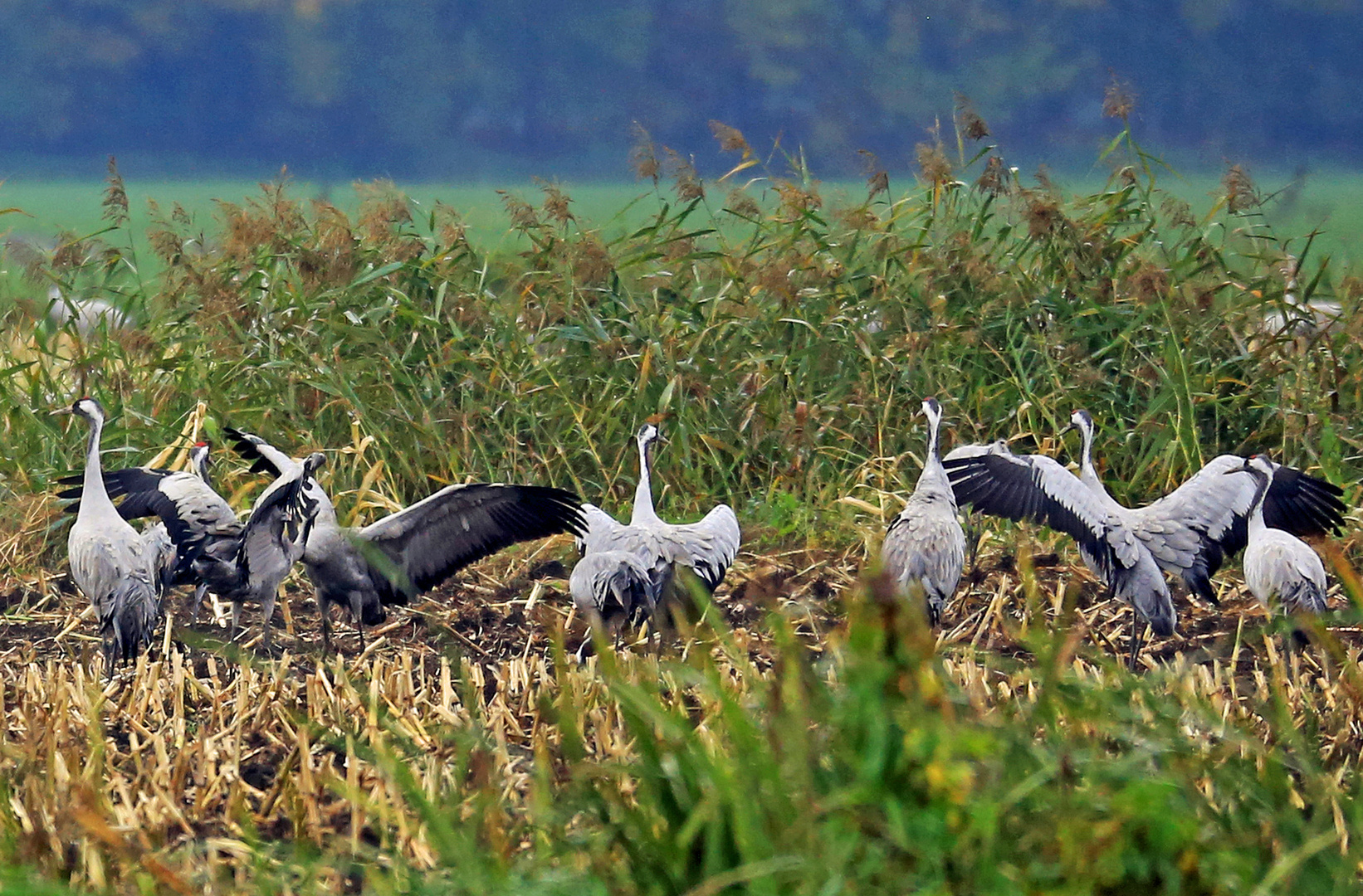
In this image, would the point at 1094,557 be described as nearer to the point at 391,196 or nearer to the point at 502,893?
the point at 502,893

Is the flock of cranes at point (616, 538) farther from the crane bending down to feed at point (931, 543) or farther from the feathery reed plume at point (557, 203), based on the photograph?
the feathery reed plume at point (557, 203)

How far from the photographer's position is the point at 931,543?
4859 mm

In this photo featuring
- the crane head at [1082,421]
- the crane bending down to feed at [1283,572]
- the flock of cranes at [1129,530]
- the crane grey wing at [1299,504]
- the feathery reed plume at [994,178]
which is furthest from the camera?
the feathery reed plume at [994,178]

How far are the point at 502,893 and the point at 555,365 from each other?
14.2ft

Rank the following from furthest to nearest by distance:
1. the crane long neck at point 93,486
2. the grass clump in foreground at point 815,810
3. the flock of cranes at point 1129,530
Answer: the crane long neck at point 93,486
the flock of cranes at point 1129,530
the grass clump in foreground at point 815,810

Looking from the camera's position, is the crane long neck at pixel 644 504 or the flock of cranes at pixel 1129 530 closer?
the flock of cranes at pixel 1129 530

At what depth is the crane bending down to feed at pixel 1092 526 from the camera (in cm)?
478

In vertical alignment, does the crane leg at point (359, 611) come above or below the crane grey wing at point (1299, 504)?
above

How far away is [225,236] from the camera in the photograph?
6.69 m

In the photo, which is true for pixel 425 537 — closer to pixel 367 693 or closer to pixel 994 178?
pixel 367 693

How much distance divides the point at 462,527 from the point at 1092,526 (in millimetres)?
2003

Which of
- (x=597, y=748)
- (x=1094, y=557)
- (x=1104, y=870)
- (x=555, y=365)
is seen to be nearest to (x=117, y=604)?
(x=597, y=748)

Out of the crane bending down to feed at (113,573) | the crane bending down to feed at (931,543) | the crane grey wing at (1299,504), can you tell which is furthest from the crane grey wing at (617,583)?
the crane grey wing at (1299,504)

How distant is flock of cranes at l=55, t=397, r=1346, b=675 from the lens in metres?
4.74
